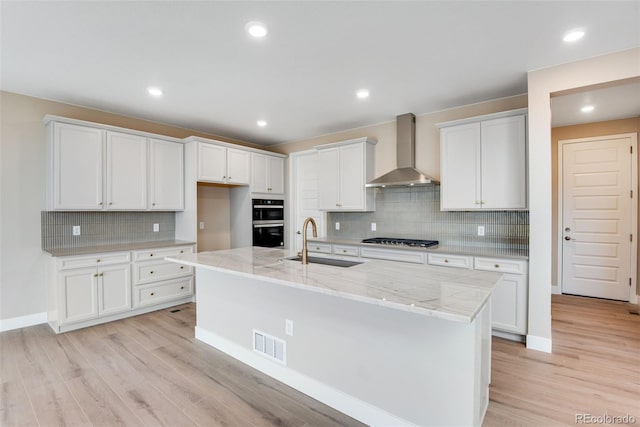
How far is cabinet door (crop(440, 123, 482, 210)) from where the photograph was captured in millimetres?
3430

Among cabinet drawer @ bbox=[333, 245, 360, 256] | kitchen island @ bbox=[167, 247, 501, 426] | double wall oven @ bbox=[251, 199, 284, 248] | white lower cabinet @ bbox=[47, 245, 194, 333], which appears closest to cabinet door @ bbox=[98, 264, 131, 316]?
white lower cabinet @ bbox=[47, 245, 194, 333]

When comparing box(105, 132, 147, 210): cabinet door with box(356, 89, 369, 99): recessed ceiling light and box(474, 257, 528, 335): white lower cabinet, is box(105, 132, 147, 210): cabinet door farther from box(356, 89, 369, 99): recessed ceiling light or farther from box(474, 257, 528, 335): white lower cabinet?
box(474, 257, 528, 335): white lower cabinet

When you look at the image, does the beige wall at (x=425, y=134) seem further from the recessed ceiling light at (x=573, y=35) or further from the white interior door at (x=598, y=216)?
the white interior door at (x=598, y=216)

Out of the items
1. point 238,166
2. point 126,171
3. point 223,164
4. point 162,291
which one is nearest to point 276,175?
point 238,166

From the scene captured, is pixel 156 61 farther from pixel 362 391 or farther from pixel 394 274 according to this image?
pixel 362 391

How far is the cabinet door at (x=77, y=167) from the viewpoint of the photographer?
3.35 meters

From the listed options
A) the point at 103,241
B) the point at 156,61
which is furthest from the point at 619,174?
the point at 103,241

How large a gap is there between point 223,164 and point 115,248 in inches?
72.7

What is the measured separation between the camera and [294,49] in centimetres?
247

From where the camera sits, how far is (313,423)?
6.19ft

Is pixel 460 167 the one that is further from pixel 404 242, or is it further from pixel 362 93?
pixel 362 93

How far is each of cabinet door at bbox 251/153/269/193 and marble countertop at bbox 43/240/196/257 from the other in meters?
1.45

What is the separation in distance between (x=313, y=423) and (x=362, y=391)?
362mm

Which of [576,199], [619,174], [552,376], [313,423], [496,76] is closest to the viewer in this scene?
[313,423]
